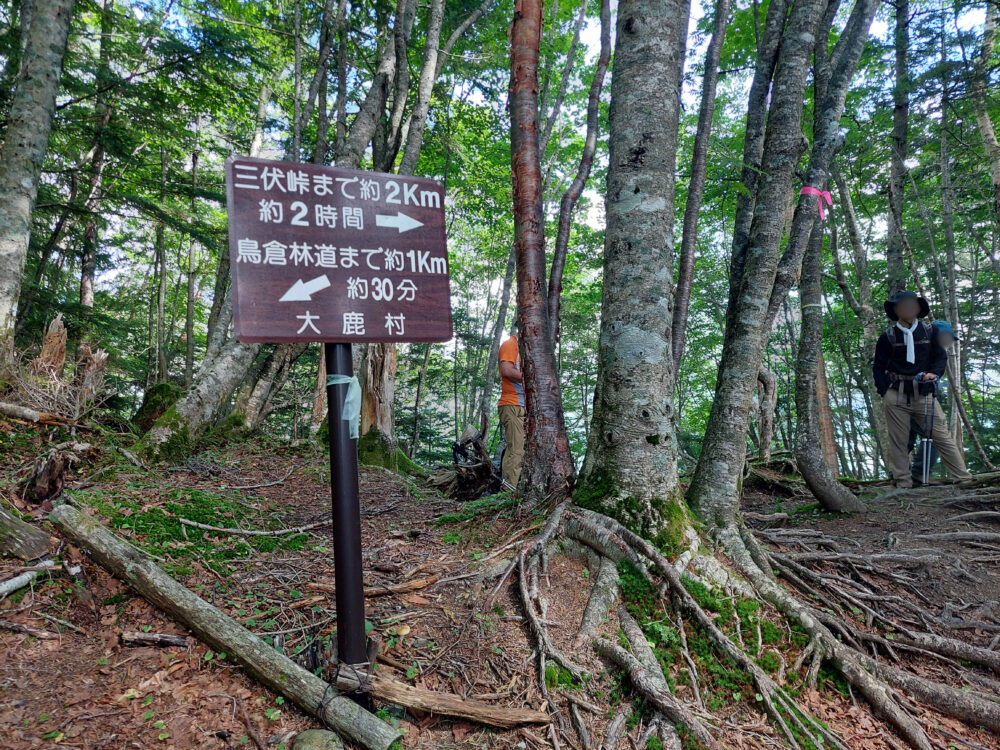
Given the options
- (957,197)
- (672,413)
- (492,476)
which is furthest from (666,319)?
(957,197)

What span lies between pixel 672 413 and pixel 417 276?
2126 mm

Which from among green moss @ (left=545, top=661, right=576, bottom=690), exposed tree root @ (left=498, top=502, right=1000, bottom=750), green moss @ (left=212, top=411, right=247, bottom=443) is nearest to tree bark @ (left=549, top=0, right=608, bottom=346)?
exposed tree root @ (left=498, top=502, right=1000, bottom=750)

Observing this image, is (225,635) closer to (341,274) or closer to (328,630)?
(328,630)

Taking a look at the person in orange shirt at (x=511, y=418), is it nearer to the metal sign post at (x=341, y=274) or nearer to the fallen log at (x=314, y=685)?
the metal sign post at (x=341, y=274)

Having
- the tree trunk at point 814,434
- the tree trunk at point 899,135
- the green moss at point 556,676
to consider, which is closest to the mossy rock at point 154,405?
the green moss at point 556,676

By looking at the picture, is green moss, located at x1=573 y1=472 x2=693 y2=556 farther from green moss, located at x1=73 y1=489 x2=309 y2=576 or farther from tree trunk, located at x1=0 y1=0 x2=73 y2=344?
tree trunk, located at x1=0 y1=0 x2=73 y2=344

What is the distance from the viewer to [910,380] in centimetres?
657

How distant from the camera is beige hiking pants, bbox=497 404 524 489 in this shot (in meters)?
6.58

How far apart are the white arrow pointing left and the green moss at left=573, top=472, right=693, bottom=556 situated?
2.40 m

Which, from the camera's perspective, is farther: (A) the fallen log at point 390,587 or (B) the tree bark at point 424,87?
(B) the tree bark at point 424,87

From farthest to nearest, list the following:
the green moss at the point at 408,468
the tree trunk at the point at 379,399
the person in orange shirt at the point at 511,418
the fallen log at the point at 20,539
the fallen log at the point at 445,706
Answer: the green moss at the point at 408,468 → the tree trunk at the point at 379,399 → the person in orange shirt at the point at 511,418 → the fallen log at the point at 20,539 → the fallen log at the point at 445,706

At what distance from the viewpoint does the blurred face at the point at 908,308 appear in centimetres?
630

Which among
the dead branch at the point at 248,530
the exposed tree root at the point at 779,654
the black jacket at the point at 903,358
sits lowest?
the exposed tree root at the point at 779,654

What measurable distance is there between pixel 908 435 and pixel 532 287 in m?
5.84
